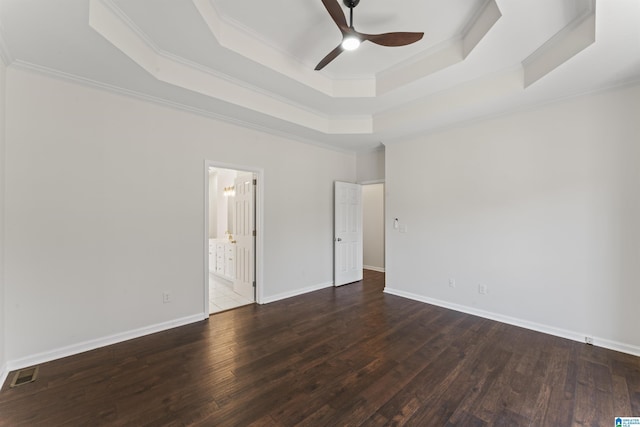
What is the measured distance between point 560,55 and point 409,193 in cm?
246

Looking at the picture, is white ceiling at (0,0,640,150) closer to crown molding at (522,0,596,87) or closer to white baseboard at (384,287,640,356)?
crown molding at (522,0,596,87)

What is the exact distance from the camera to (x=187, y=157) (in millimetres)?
3408

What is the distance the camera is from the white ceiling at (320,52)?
80.2 inches

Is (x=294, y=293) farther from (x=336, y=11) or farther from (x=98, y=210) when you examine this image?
(x=336, y=11)

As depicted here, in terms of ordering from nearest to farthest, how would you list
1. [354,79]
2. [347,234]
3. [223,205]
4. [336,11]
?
[336,11] < [354,79] < [347,234] < [223,205]

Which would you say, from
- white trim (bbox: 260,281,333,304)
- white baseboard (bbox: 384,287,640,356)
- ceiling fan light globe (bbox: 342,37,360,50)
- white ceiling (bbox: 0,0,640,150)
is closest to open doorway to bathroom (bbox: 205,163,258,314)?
white trim (bbox: 260,281,333,304)

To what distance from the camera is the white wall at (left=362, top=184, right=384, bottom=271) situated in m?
6.79

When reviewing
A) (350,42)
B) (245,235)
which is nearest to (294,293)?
(245,235)

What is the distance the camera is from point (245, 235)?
442cm

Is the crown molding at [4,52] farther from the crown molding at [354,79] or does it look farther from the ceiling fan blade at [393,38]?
the ceiling fan blade at [393,38]

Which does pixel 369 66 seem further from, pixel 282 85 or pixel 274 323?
pixel 274 323

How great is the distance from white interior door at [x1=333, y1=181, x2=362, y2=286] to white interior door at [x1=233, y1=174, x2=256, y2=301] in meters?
1.66

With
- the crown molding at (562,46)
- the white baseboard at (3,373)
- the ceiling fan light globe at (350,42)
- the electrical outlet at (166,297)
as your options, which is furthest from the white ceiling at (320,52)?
the white baseboard at (3,373)

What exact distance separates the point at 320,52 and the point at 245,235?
2.92m
